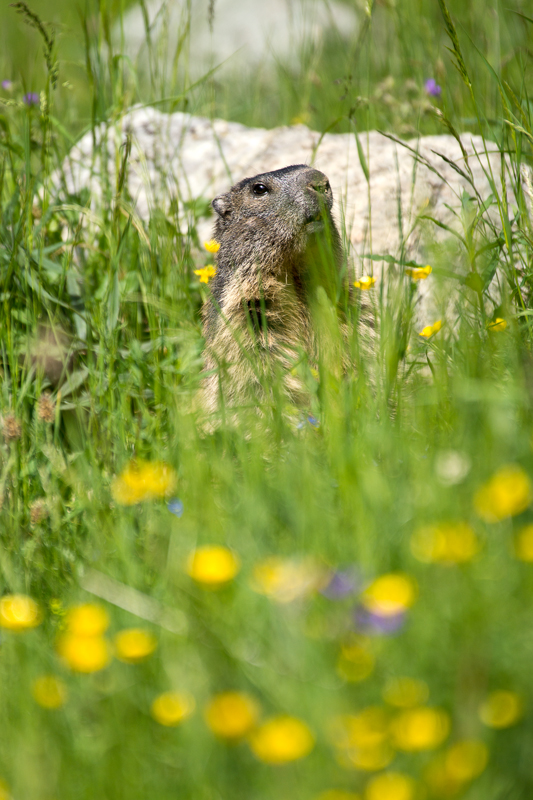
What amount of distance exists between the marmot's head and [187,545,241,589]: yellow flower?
2.37 meters

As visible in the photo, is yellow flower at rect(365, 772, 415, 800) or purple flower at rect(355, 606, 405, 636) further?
purple flower at rect(355, 606, 405, 636)

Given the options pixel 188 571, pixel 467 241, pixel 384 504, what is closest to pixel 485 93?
pixel 467 241

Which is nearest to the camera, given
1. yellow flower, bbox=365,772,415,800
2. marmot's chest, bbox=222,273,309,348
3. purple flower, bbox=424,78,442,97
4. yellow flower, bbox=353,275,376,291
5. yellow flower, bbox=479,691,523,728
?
yellow flower, bbox=365,772,415,800

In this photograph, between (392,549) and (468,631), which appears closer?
(468,631)

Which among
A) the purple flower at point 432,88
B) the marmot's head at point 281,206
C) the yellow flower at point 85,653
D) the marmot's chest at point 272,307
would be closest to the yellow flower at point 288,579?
the yellow flower at point 85,653

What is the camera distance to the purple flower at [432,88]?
4.43m

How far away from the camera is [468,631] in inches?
52.4

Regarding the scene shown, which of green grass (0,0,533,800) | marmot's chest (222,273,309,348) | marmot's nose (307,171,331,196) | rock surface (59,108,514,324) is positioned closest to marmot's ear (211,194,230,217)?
rock surface (59,108,514,324)

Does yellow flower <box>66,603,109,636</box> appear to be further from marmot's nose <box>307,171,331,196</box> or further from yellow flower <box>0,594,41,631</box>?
marmot's nose <box>307,171,331,196</box>

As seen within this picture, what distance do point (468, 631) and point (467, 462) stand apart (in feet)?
1.61

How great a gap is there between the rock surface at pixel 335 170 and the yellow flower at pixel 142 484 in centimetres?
213

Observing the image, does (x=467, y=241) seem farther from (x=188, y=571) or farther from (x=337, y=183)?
(x=337, y=183)

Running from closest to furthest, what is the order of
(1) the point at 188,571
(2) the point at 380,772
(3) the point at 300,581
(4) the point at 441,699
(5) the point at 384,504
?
(2) the point at 380,772 → (4) the point at 441,699 → (3) the point at 300,581 → (1) the point at 188,571 → (5) the point at 384,504

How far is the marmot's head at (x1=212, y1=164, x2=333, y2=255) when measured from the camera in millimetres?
3680
